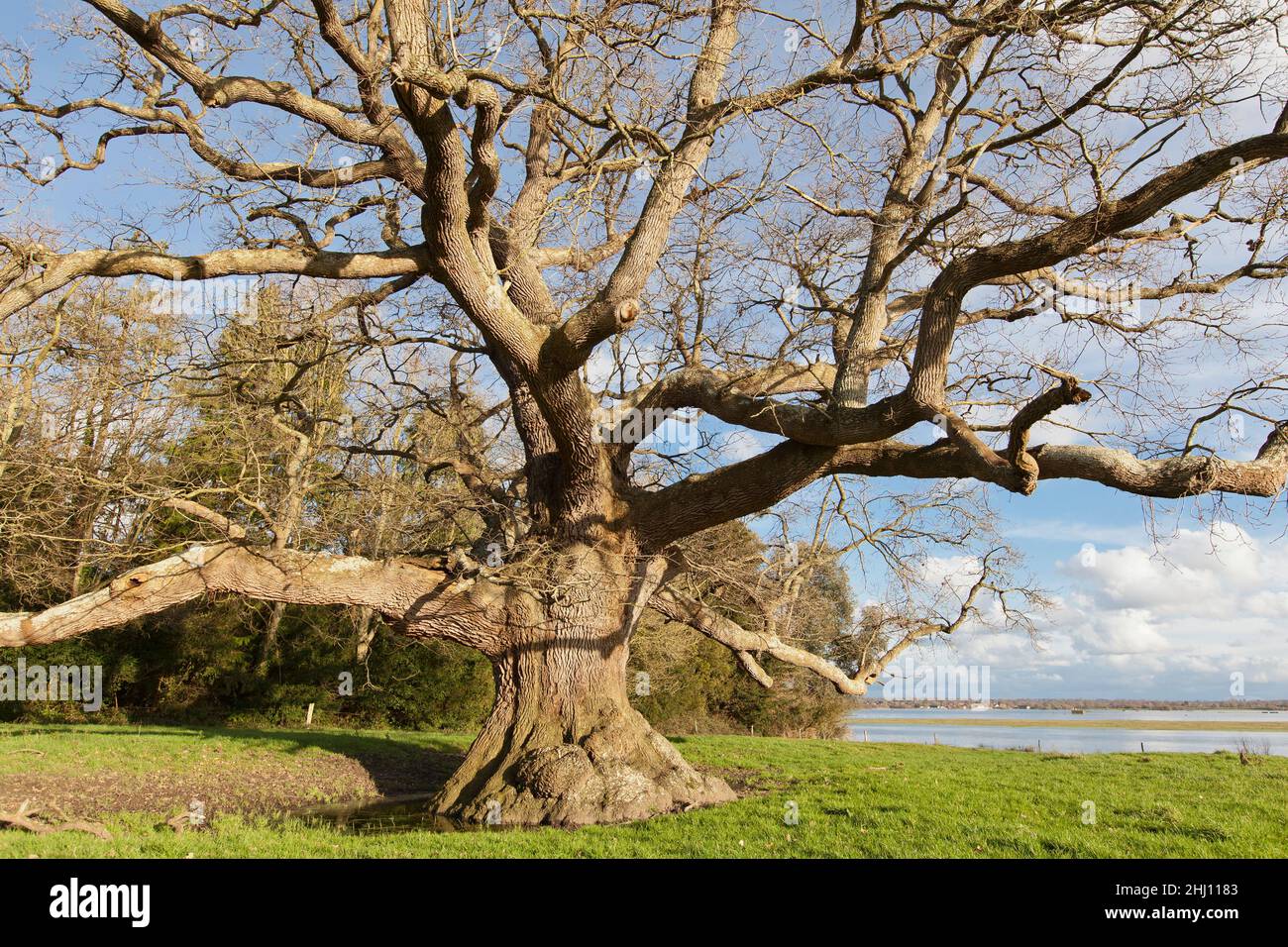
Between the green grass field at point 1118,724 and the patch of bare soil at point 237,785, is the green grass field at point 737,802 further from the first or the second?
the green grass field at point 1118,724

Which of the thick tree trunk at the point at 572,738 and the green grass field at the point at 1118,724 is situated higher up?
the thick tree trunk at the point at 572,738

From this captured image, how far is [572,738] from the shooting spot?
34.5 feet

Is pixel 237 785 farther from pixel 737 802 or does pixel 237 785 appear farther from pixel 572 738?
pixel 737 802

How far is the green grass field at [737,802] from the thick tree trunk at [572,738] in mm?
1053

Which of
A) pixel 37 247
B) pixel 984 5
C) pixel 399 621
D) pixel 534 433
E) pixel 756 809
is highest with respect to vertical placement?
pixel 984 5

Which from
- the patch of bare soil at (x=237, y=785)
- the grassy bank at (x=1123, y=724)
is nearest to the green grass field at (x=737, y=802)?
the patch of bare soil at (x=237, y=785)

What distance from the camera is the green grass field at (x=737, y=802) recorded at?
666 cm

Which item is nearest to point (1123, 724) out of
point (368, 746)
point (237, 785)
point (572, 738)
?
point (368, 746)

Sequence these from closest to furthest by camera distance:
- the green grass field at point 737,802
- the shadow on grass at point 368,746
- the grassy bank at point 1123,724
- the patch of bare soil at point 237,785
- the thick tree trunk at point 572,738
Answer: the green grass field at point 737,802, the thick tree trunk at point 572,738, the patch of bare soil at point 237,785, the shadow on grass at point 368,746, the grassy bank at point 1123,724

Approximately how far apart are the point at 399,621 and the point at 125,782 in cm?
430
